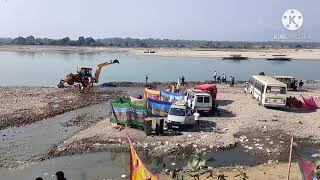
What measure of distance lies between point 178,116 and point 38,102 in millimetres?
17212

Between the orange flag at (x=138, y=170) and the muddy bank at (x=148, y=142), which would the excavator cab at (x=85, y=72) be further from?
the orange flag at (x=138, y=170)

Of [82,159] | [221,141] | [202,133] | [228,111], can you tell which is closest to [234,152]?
[221,141]

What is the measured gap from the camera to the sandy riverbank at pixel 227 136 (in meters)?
22.4

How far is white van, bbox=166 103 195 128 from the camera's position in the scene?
2520 cm

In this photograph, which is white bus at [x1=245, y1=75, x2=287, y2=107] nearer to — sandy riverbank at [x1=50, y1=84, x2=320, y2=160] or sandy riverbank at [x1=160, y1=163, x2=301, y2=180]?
sandy riverbank at [x1=50, y1=84, x2=320, y2=160]

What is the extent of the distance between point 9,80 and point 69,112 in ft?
113

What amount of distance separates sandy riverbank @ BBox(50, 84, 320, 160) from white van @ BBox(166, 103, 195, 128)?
24.2 inches

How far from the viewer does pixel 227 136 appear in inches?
964

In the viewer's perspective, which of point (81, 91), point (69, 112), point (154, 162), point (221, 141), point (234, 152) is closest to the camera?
point (154, 162)

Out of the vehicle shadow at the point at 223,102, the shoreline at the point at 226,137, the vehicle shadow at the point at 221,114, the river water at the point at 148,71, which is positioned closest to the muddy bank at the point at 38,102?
the shoreline at the point at 226,137

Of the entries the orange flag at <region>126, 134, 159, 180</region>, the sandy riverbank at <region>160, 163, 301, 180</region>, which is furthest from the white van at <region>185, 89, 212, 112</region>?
the orange flag at <region>126, 134, 159, 180</region>

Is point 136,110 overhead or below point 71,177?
overhead

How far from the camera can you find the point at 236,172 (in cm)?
1850

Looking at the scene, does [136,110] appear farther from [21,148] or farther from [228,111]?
[228,111]
